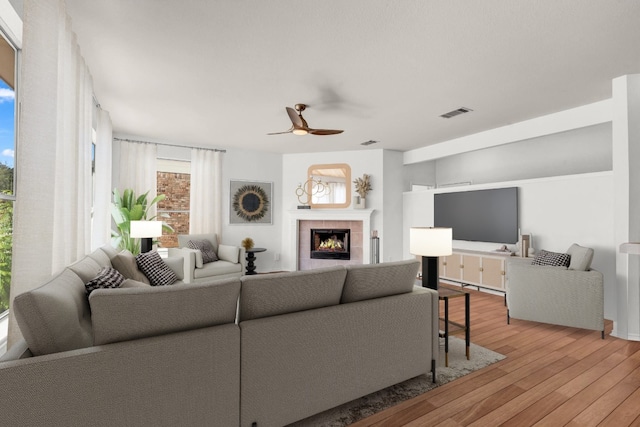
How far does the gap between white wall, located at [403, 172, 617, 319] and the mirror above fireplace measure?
2690mm

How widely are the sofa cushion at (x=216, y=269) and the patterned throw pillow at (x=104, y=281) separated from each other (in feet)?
7.36

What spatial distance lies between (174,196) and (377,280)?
522 centimetres

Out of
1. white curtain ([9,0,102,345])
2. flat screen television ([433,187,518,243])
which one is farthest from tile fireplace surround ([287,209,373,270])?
white curtain ([9,0,102,345])

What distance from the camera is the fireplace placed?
673 centimetres

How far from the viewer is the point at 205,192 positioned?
20.3ft

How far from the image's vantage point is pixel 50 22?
1880 mm

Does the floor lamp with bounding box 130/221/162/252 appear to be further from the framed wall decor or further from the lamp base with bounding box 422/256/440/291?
the lamp base with bounding box 422/256/440/291

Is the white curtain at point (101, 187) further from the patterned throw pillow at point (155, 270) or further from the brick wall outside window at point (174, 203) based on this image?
the brick wall outside window at point (174, 203)

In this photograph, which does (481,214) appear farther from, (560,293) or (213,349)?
(213,349)

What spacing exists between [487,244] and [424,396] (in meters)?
3.99

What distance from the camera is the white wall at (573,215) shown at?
387 cm

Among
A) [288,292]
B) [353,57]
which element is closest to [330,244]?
[353,57]

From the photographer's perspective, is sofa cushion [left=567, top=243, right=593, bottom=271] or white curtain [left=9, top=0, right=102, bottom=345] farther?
sofa cushion [left=567, top=243, right=593, bottom=271]

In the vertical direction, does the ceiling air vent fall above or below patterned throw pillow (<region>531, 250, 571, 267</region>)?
above
